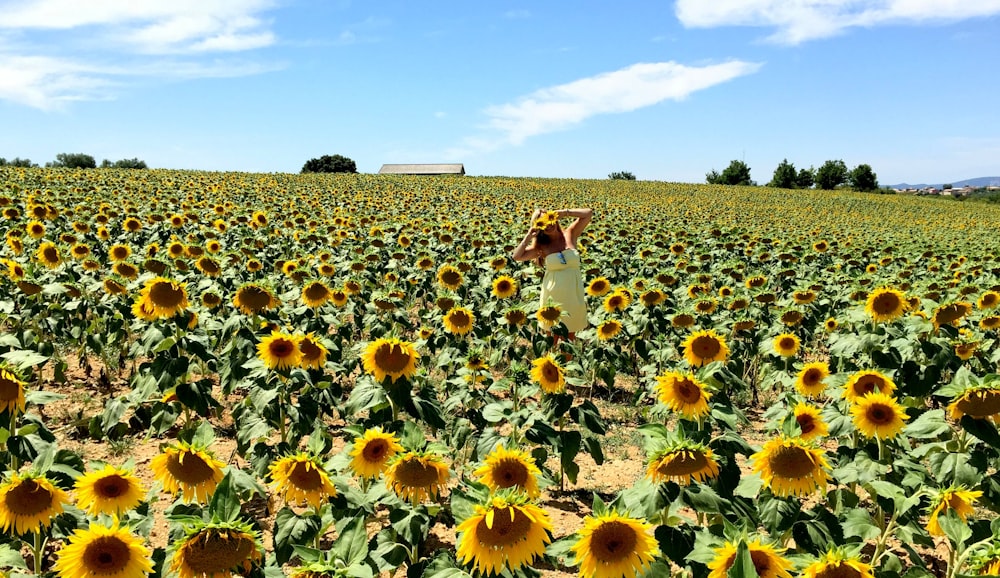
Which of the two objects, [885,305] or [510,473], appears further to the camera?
[885,305]

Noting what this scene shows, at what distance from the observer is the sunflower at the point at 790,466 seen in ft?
9.43

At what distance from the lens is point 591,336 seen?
754 centimetres

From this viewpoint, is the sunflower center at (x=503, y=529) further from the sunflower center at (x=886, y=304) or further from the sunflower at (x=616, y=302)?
the sunflower at (x=616, y=302)

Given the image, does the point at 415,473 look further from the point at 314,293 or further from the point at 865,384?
the point at 314,293

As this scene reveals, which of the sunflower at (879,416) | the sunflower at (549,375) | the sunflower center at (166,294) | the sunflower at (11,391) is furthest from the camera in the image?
the sunflower center at (166,294)

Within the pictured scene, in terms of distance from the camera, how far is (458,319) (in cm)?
618

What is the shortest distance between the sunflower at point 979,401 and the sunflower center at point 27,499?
14.3ft

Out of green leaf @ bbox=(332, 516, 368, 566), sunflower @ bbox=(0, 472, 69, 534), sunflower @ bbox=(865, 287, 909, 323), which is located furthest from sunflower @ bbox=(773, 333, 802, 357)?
sunflower @ bbox=(0, 472, 69, 534)

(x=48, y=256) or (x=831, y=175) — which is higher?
(x=831, y=175)

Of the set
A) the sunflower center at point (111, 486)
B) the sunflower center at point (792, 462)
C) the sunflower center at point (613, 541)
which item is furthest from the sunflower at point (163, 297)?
the sunflower center at point (792, 462)

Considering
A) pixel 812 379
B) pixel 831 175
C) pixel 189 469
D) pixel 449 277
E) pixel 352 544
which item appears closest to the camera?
pixel 352 544

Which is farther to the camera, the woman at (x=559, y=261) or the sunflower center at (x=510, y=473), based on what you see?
the woman at (x=559, y=261)

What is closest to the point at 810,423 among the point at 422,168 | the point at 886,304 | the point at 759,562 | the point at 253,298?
the point at 759,562

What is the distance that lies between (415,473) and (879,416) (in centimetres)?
273
